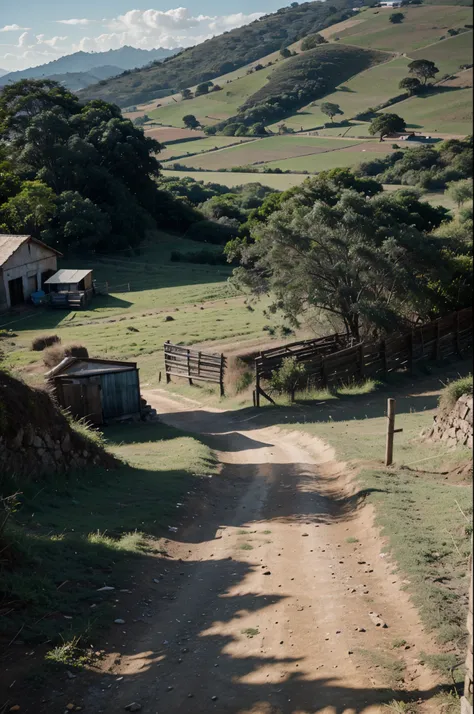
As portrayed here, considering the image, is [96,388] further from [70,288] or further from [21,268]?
[21,268]

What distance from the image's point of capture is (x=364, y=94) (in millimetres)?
96562

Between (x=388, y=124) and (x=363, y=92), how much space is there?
69.1 ft

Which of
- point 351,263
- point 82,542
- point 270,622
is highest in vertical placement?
point 351,263

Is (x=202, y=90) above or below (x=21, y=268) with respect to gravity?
above

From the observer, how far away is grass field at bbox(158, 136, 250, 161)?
12738cm

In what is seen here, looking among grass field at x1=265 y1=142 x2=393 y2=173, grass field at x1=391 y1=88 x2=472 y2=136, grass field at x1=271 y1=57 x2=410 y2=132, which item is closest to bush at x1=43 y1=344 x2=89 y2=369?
grass field at x1=391 y1=88 x2=472 y2=136

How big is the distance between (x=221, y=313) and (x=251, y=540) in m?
33.1

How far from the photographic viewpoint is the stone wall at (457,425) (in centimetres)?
1428

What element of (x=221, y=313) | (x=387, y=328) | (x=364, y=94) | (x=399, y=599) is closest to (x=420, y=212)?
(x=221, y=313)

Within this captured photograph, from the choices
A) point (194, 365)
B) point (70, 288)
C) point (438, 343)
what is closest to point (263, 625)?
point (194, 365)

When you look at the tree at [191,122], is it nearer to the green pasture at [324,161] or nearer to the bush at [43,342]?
the green pasture at [324,161]

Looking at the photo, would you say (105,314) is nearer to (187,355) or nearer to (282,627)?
(187,355)

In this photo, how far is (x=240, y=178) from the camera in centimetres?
10881

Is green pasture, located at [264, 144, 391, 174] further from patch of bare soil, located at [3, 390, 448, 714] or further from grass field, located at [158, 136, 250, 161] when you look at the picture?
patch of bare soil, located at [3, 390, 448, 714]
